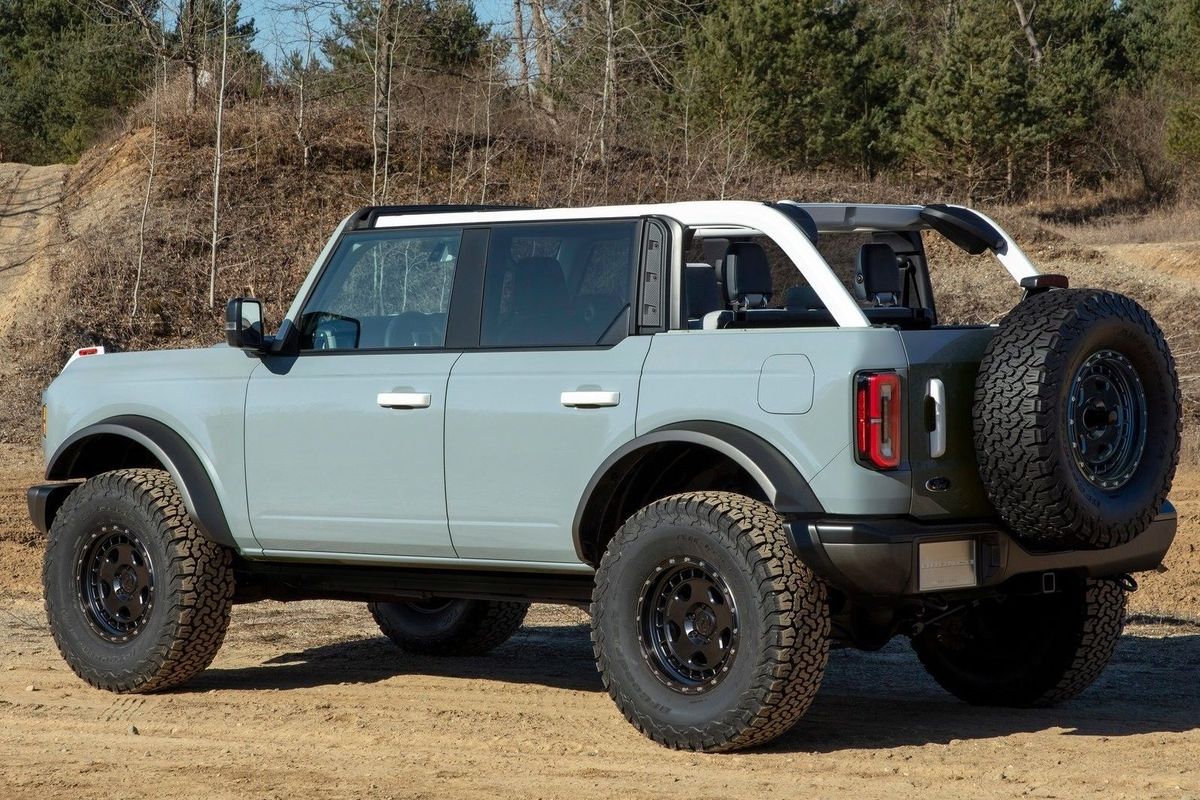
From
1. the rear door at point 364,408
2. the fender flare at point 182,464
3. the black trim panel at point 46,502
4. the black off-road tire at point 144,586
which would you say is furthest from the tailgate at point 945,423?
the black trim panel at point 46,502

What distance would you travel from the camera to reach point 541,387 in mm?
6391

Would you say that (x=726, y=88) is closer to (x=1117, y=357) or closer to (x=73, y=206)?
(x=73, y=206)

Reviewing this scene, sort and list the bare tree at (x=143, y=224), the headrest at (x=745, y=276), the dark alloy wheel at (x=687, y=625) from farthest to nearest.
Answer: the bare tree at (x=143, y=224) < the headrest at (x=745, y=276) < the dark alloy wheel at (x=687, y=625)

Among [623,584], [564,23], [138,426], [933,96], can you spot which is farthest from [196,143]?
[623,584]

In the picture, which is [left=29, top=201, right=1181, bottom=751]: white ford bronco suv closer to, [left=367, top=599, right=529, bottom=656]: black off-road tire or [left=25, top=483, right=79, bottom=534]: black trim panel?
[left=25, top=483, right=79, bottom=534]: black trim panel

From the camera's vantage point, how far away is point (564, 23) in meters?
32.6

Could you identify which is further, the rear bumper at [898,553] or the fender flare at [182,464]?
the fender flare at [182,464]

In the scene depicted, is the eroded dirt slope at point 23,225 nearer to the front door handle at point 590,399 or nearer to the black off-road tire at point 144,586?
the black off-road tire at point 144,586

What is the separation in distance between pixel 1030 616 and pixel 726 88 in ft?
101

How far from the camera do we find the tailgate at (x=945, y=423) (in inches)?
224

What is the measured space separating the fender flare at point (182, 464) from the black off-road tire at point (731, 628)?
209 cm

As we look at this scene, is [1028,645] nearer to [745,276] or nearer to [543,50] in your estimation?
[745,276]

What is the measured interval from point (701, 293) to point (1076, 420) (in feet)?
5.60

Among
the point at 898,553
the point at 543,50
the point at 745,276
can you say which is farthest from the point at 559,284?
the point at 543,50
